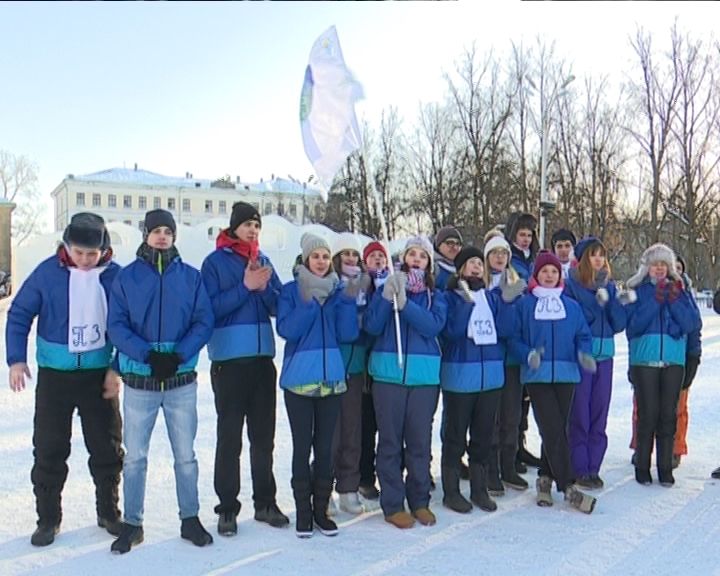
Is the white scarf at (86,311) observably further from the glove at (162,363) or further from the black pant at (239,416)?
the black pant at (239,416)

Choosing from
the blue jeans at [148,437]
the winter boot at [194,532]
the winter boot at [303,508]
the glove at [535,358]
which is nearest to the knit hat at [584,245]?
the glove at [535,358]

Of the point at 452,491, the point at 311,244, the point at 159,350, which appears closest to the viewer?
the point at 159,350

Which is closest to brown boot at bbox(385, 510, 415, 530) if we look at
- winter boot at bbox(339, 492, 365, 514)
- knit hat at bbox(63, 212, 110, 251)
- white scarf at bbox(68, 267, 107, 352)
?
winter boot at bbox(339, 492, 365, 514)

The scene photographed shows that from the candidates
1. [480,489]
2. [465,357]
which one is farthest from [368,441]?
[465,357]

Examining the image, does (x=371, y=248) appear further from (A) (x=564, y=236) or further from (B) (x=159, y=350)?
(A) (x=564, y=236)

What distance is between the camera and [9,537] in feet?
13.6

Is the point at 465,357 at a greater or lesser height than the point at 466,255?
lesser

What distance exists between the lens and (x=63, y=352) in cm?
408

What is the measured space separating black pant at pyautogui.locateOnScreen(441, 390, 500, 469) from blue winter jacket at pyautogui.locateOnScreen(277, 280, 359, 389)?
Answer: 90cm

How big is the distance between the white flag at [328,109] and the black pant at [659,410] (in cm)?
287

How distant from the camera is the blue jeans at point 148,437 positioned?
405cm

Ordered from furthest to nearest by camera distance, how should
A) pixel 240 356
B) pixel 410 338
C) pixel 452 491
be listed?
1. pixel 452 491
2. pixel 410 338
3. pixel 240 356

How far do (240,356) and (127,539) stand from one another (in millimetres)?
1219

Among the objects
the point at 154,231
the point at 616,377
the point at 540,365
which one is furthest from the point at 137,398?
the point at 616,377
